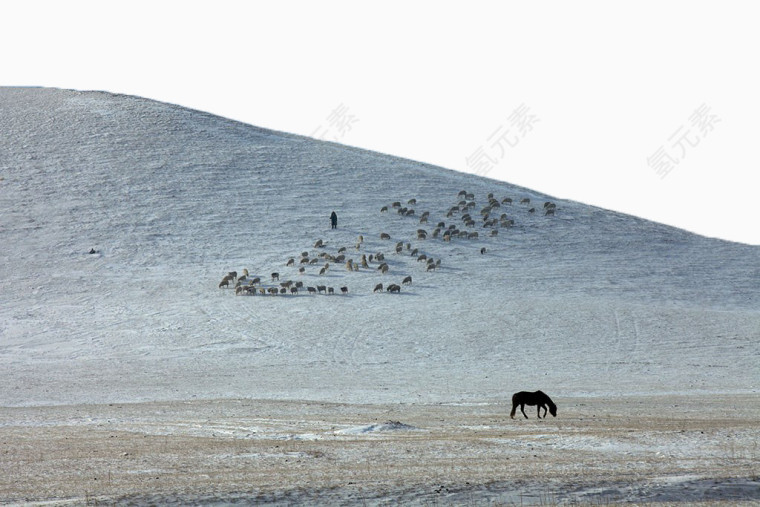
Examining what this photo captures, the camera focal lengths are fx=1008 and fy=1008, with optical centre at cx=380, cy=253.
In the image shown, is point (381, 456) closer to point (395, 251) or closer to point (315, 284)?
point (315, 284)

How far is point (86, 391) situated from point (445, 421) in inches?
509

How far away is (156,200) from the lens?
59469 mm

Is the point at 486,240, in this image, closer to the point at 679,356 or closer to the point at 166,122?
the point at 679,356

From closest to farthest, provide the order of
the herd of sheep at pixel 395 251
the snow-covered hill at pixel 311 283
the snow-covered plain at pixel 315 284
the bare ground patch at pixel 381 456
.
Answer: the bare ground patch at pixel 381 456, the snow-covered plain at pixel 315 284, the snow-covered hill at pixel 311 283, the herd of sheep at pixel 395 251

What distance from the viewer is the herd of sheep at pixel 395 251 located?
148 feet

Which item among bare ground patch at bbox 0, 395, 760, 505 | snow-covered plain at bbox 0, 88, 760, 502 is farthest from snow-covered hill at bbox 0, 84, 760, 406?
bare ground patch at bbox 0, 395, 760, 505

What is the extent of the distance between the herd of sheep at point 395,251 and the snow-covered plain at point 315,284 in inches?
14.1

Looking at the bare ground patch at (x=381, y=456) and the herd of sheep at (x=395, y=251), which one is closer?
the bare ground patch at (x=381, y=456)

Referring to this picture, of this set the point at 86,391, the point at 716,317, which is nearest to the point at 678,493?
the point at 86,391

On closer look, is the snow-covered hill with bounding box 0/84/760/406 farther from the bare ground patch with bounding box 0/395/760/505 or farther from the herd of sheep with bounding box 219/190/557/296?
the bare ground patch with bounding box 0/395/760/505

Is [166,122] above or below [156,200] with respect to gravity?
above

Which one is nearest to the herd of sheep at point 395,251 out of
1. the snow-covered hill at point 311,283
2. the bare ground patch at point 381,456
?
the snow-covered hill at point 311,283

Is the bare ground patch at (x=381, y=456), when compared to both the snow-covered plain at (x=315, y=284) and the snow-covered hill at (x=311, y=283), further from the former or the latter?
the snow-covered hill at (x=311, y=283)

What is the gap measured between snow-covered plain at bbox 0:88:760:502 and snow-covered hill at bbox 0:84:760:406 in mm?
161
